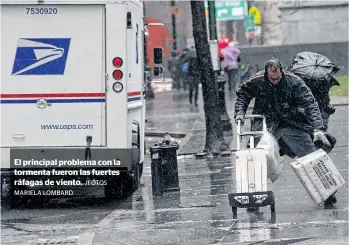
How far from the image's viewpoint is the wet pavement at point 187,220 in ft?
33.1

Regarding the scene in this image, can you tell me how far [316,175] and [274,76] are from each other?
3.95 ft

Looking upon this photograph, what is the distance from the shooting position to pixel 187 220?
1139cm

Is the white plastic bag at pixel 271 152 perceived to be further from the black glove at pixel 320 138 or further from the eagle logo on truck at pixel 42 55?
the eagle logo on truck at pixel 42 55

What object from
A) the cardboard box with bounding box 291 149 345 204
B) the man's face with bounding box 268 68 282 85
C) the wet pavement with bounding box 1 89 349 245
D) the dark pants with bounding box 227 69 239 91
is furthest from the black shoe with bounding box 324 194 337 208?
the dark pants with bounding box 227 69 239 91

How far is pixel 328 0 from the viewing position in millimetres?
39062

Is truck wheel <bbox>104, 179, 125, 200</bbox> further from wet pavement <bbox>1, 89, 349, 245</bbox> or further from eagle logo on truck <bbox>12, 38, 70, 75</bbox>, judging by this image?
eagle logo on truck <bbox>12, 38, 70, 75</bbox>

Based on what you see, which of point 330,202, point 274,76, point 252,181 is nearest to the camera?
point 252,181

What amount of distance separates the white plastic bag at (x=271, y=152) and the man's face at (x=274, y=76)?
1.97 ft

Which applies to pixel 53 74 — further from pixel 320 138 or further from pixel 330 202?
pixel 330 202

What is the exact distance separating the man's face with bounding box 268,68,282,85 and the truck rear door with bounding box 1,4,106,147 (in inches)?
85.5

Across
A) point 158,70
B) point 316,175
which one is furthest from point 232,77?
point 316,175

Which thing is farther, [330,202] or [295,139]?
[295,139]

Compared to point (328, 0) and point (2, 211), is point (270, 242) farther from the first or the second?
point (328, 0)

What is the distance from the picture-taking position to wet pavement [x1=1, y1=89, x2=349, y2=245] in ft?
33.1
